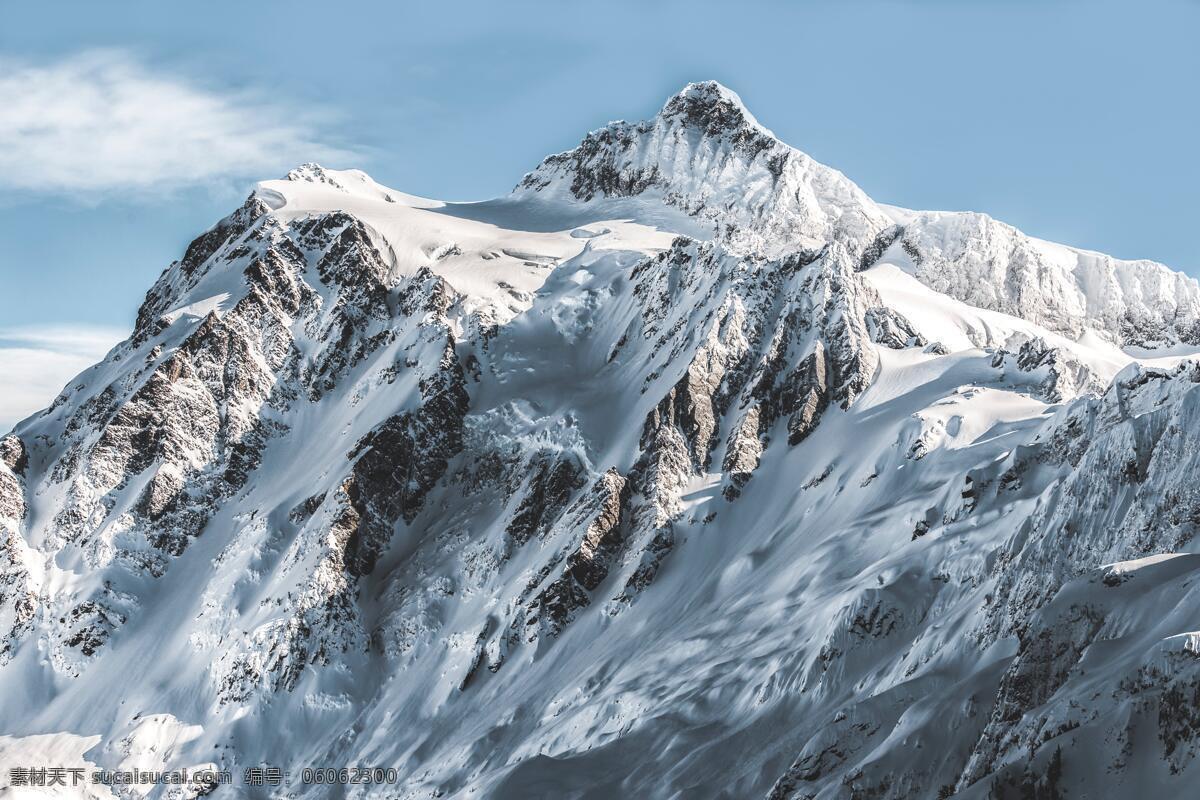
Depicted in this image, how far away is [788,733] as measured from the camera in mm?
87125

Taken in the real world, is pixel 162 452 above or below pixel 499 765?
above

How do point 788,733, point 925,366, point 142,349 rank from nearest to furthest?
point 788,733 → point 925,366 → point 142,349

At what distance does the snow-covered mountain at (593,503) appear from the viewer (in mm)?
78688

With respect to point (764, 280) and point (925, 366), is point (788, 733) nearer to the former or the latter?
point (925, 366)

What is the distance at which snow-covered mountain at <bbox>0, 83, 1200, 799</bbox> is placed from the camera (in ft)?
258

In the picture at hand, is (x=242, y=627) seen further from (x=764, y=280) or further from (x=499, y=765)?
(x=764, y=280)

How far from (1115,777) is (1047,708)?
12.8 feet

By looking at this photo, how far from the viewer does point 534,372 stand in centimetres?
15125

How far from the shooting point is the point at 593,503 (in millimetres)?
130625

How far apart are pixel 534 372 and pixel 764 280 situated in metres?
26.0

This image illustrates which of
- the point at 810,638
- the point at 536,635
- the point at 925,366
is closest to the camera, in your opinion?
the point at 810,638

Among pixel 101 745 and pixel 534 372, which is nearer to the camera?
pixel 101 745

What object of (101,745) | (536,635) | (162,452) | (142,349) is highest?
(142,349)

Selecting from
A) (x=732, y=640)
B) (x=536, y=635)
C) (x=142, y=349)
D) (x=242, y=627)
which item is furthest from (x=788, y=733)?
(x=142, y=349)
